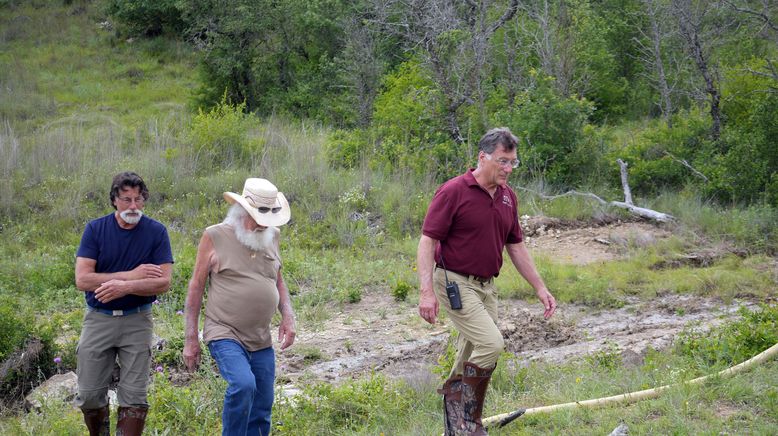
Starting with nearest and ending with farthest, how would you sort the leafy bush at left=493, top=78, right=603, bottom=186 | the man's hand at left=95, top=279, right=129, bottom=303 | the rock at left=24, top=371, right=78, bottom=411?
1. the man's hand at left=95, top=279, right=129, bottom=303
2. the rock at left=24, top=371, right=78, bottom=411
3. the leafy bush at left=493, top=78, right=603, bottom=186

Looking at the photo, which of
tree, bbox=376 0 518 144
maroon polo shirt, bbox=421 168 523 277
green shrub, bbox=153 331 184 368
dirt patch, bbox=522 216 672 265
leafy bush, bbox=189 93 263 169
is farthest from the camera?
Answer: tree, bbox=376 0 518 144

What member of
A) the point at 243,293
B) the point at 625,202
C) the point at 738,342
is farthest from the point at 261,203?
the point at 625,202

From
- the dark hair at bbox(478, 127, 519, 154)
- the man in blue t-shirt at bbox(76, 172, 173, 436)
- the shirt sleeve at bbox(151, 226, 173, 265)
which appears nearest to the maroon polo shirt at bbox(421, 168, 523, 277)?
the dark hair at bbox(478, 127, 519, 154)

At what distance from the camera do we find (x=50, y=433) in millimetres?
6070

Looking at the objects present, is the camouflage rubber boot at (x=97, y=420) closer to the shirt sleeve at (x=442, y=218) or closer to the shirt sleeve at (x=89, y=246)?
the shirt sleeve at (x=89, y=246)

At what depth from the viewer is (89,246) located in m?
5.26

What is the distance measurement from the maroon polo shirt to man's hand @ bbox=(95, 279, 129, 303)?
6.33 ft

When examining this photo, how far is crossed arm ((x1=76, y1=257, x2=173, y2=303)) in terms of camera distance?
5121 mm

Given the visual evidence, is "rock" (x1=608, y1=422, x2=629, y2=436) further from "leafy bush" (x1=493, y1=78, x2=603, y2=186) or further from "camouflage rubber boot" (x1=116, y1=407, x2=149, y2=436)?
"leafy bush" (x1=493, y1=78, x2=603, y2=186)

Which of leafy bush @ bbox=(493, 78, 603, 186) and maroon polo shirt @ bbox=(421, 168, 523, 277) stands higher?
maroon polo shirt @ bbox=(421, 168, 523, 277)

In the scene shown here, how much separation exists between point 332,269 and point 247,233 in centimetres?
633

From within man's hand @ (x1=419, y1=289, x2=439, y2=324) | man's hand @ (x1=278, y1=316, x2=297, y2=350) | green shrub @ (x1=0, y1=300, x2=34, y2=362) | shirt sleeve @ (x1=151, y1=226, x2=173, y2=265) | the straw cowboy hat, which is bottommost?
green shrub @ (x1=0, y1=300, x2=34, y2=362)

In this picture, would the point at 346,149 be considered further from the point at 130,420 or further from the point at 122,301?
the point at 130,420

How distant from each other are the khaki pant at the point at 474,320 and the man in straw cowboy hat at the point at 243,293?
1.09 metres
